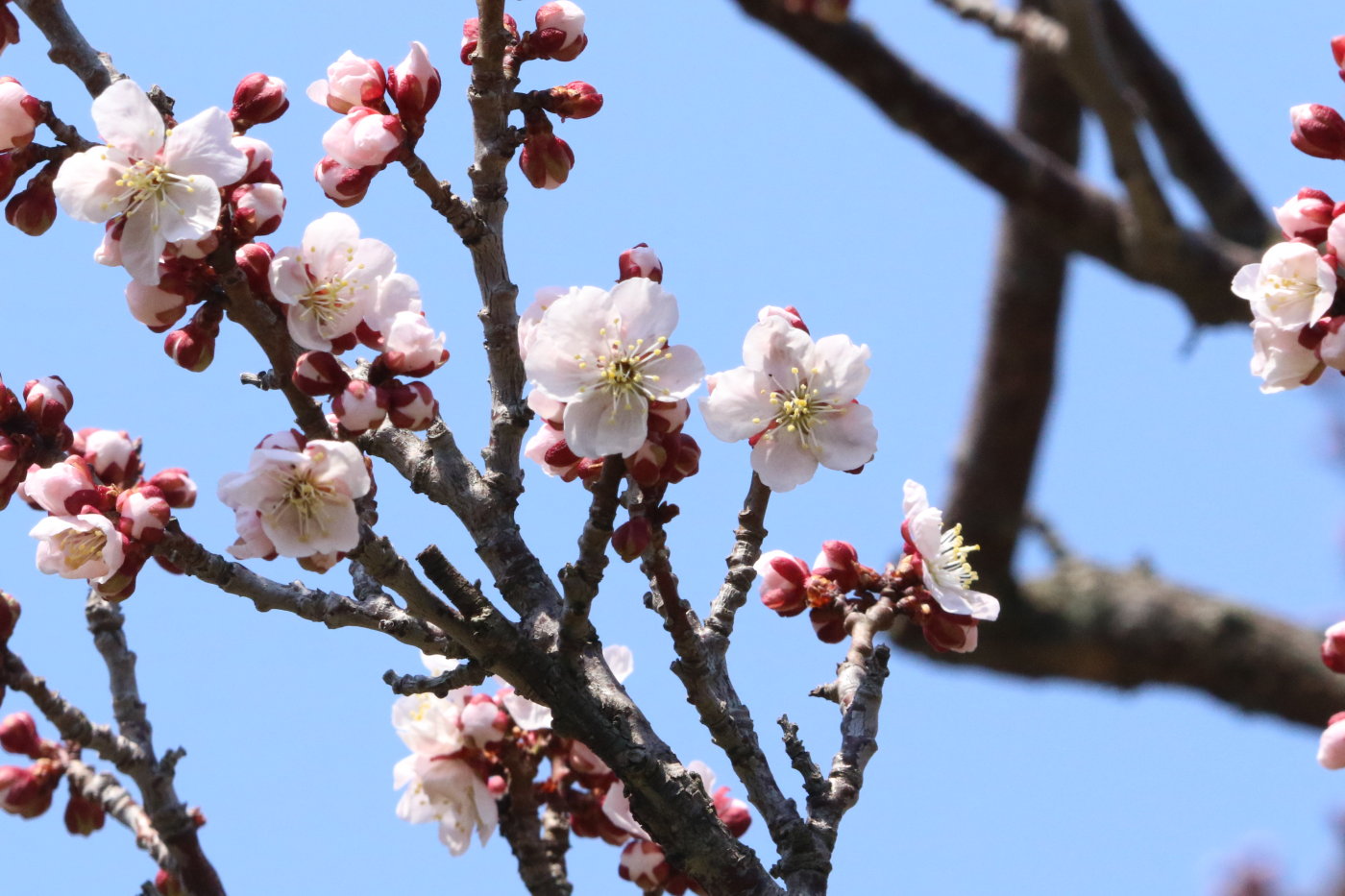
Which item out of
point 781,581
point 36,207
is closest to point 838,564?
point 781,581

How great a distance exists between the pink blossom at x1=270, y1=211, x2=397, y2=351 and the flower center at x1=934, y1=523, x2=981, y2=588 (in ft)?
2.67

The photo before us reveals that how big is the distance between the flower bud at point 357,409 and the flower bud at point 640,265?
0.31m

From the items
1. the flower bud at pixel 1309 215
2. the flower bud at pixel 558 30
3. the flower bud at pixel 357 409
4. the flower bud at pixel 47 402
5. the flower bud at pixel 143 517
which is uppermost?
the flower bud at pixel 558 30

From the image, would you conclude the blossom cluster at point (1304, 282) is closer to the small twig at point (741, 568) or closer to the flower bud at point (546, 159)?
the small twig at point (741, 568)

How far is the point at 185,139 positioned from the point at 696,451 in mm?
633

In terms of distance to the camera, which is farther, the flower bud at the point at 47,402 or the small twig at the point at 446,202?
the small twig at the point at 446,202

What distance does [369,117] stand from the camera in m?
1.63

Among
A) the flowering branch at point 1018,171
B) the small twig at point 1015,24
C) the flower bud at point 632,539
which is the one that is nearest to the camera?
the flower bud at point 632,539

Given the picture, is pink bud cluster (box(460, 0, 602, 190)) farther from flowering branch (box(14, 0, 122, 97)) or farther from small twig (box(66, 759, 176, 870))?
small twig (box(66, 759, 176, 870))

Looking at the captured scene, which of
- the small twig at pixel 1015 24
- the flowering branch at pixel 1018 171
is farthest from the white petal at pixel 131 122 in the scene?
the flowering branch at pixel 1018 171

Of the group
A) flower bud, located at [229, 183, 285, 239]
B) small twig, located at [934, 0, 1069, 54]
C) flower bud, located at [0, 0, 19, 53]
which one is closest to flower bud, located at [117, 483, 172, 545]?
flower bud, located at [229, 183, 285, 239]

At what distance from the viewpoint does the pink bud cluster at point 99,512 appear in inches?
53.4

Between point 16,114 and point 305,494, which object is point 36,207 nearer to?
point 16,114

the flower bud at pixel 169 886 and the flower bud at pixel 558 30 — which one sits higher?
the flower bud at pixel 558 30
